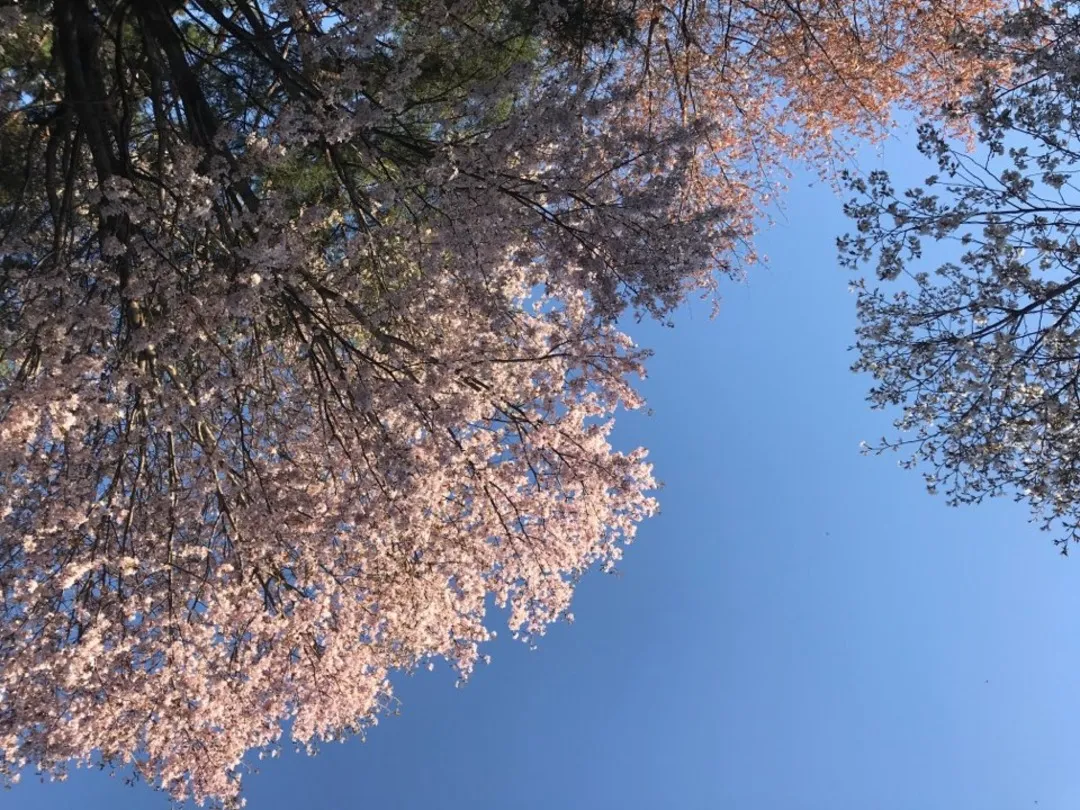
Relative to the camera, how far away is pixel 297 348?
33.4 feet

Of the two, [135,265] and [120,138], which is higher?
[120,138]

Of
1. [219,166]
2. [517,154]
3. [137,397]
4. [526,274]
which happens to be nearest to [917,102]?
[526,274]

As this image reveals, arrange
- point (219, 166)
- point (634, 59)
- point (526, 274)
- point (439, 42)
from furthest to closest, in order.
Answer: point (634, 59) → point (526, 274) → point (439, 42) → point (219, 166)

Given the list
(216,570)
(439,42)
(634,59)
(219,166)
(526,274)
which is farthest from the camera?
(634,59)

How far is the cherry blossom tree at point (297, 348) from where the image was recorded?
6.86 m

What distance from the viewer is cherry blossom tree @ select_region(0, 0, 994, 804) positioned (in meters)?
6.86

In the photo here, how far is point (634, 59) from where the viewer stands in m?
12.5

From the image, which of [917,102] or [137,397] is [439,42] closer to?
[137,397]

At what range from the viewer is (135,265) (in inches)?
279

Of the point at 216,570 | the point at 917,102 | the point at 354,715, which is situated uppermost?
the point at 917,102

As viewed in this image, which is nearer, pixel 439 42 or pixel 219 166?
pixel 219 166

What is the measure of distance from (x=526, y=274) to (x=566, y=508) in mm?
3140

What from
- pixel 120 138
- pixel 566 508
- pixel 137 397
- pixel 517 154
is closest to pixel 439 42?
pixel 517 154

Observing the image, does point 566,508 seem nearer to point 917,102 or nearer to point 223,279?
point 223,279
